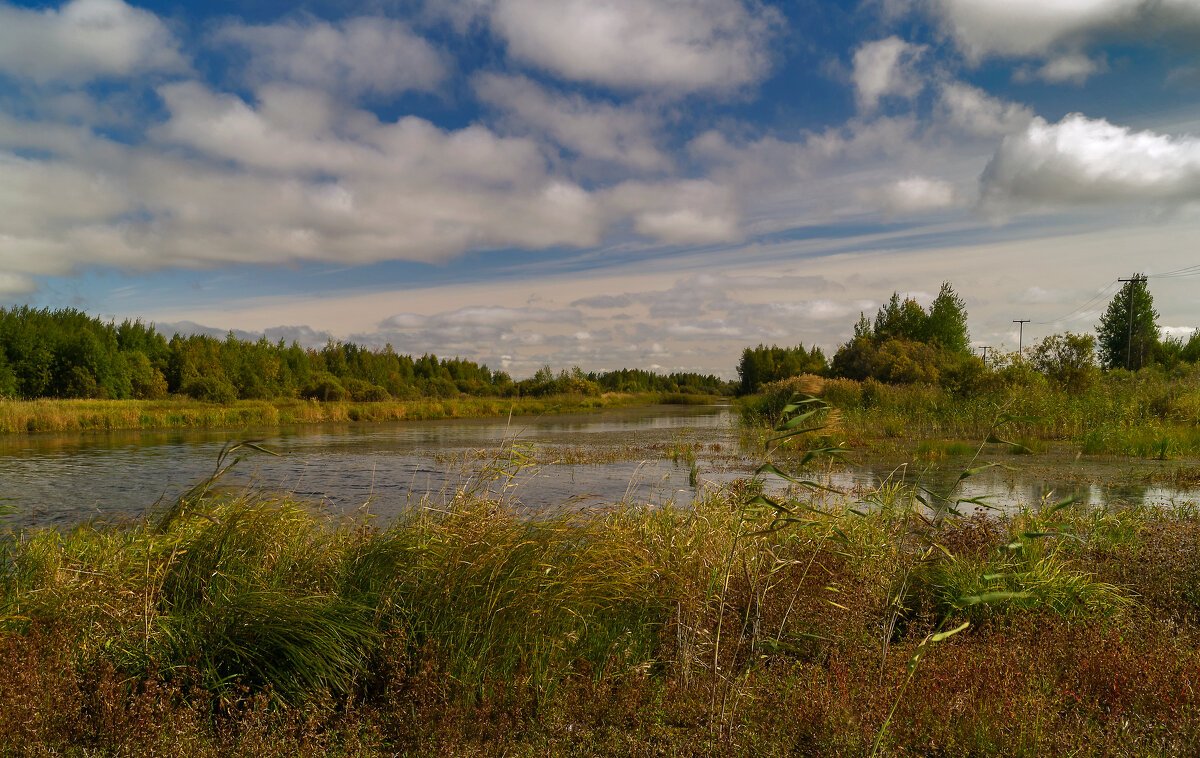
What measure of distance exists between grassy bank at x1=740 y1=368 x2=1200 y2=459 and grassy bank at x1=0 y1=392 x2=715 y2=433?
11416 mm

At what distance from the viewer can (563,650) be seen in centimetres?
383

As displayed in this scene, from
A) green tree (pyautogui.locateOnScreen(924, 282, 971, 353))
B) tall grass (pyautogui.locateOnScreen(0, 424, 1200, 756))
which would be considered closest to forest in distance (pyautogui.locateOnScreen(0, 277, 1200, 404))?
green tree (pyautogui.locateOnScreen(924, 282, 971, 353))

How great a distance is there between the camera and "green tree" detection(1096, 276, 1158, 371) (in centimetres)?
5184

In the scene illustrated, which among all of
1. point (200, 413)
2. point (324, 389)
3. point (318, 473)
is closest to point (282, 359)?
point (324, 389)

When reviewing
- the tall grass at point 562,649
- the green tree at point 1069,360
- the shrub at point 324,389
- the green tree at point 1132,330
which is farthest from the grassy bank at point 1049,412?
the shrub at point 324,389

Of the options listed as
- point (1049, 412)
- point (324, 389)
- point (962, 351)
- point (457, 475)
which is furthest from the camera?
point (324, 389)

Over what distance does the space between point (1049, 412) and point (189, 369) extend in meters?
58.3

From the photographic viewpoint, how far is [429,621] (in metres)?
3.77

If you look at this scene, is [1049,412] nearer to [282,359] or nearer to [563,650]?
[563,650]

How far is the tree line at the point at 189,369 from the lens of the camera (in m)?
47.1

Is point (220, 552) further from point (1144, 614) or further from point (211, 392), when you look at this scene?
point (211, 392)

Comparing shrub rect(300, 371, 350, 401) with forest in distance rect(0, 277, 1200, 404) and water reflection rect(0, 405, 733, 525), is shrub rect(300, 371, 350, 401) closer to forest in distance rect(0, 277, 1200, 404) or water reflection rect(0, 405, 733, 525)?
forest in distance rect(0, 277, 1200, 404)

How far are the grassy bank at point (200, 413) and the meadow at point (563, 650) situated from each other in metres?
17.5

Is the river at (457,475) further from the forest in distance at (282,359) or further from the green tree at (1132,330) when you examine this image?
the green tree at (1132,330)
